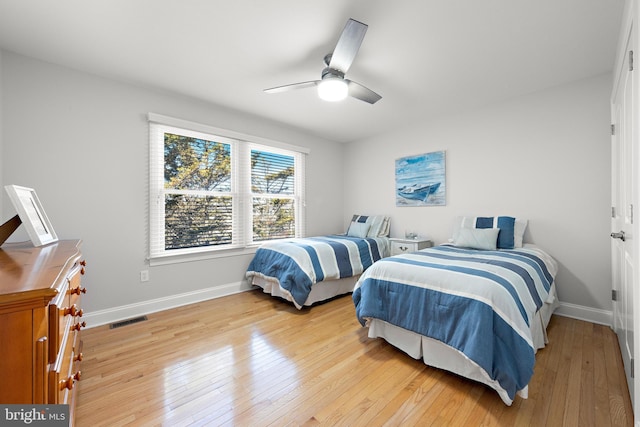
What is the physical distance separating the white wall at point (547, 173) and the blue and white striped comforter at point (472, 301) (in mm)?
639

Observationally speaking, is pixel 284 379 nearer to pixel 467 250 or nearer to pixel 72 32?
pixel 467 250

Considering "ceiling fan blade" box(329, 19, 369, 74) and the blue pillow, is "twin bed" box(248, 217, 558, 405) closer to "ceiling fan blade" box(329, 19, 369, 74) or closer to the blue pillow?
the blue pillow

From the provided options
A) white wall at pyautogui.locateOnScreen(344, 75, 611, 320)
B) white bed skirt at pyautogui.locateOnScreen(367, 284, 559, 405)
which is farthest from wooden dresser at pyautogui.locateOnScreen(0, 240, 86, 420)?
white wall at pyautogui.locateOnScreen(344, 75, 611, 320)

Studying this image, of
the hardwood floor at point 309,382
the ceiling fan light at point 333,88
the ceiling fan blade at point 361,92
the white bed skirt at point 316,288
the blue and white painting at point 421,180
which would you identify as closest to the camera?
the hardwood floor at point 309,382

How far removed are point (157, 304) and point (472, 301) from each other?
3.05 m

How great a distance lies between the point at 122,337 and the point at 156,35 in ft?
8.24

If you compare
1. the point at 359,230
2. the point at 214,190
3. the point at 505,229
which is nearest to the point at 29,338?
the point at 214,190

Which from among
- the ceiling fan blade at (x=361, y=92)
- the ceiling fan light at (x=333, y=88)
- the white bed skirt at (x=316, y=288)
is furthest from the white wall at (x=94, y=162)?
the ceiling fan blade at (x=361, y=92)

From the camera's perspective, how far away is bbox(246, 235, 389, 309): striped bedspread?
2.96 m

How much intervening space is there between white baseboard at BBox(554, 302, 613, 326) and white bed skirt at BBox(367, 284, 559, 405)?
0.66 metres

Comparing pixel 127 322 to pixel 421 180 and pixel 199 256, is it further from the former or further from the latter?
pixel 421 180

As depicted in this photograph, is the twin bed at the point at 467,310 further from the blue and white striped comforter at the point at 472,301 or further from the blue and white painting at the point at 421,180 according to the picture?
the blue and white painting at the point at 421,180

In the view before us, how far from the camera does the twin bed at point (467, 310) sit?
1.55m

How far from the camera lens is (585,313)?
274cm
